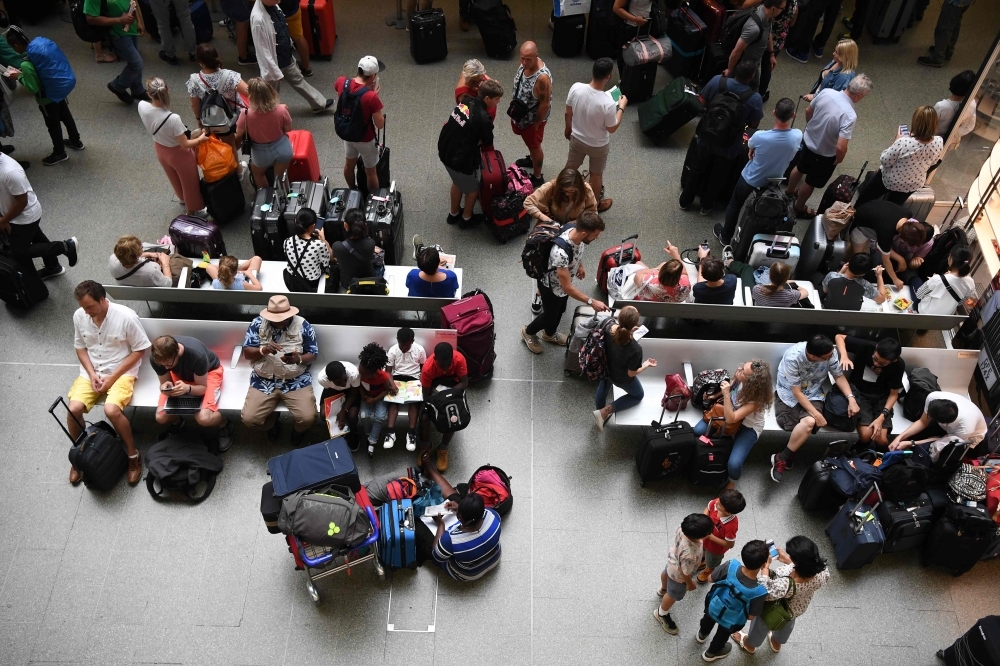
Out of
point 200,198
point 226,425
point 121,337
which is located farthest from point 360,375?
point 200,198

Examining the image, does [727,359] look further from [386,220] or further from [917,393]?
[386,220]

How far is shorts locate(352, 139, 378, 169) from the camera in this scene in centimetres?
784

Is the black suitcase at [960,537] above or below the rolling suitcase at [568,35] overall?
below

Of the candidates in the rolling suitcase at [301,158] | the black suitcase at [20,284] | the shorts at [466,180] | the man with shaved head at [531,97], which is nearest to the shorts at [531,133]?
the man with shaved head at [531,97]

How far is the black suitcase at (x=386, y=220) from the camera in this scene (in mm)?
7398

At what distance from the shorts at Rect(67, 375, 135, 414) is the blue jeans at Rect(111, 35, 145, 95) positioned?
4.79 meters

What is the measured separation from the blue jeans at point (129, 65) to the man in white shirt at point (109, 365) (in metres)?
4.45

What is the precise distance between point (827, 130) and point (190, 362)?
6.19m

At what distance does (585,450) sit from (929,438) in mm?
2677

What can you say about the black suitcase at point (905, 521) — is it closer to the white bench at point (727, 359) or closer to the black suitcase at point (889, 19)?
the white bench at point (727, 359)

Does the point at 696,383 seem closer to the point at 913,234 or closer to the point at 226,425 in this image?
the point at 913,234

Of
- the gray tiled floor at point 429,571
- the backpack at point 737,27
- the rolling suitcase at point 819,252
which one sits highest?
the backpack at point 737,27

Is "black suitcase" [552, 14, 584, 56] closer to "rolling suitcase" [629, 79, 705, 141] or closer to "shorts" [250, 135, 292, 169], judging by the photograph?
"rolling suitcase" [629, 79, 705, 141]

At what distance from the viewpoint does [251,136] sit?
767 centimetres
